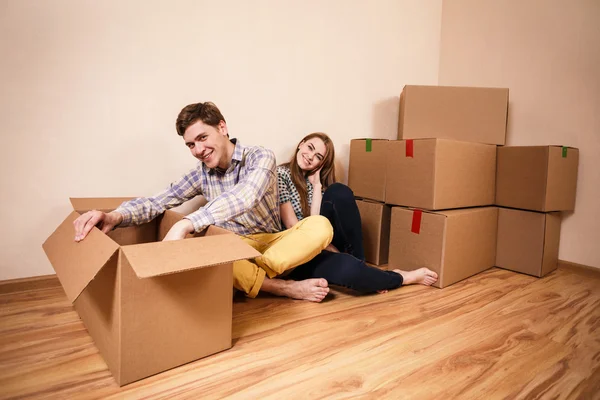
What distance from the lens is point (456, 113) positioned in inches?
66.5

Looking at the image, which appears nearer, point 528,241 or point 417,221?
point 417,221

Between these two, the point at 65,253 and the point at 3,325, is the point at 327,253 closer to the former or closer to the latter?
the point at 65,253

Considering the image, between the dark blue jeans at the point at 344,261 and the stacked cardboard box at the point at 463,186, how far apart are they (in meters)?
0.19

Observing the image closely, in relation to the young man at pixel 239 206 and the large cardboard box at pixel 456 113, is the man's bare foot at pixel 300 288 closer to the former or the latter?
the young man at pixel 239 206

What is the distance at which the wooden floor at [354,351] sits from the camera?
72cm

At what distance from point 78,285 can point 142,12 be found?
3.34ft

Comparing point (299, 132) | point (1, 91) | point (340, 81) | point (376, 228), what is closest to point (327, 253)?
point (376, 228)

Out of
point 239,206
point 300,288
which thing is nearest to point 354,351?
point 300,288

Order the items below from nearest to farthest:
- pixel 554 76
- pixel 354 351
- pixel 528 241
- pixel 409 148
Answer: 1. pixel 354 351
2. pixel 409 148
3. pixel 528 241
4. pixel 554 76

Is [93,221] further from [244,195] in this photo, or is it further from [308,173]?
[308,173]

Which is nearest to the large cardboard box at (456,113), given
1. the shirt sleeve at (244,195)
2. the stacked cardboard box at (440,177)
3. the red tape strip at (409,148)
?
the stacked cardboard box at (440,177)

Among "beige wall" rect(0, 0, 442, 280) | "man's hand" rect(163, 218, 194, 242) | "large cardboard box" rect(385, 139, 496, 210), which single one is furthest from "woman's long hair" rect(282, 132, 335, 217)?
"man's hand" rect(163, 218, 194, 242)

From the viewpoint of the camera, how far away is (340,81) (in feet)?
6.07

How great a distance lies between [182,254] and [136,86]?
2.83ft
